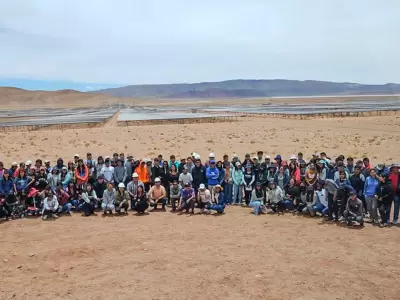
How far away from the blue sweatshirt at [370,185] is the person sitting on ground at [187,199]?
4.79 meters

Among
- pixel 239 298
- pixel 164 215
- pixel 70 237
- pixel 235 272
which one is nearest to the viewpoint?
pixel 239 298

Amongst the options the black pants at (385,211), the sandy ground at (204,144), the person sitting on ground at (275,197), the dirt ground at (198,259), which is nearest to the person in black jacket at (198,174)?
the dirt ground at (198,259)

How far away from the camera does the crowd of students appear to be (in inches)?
429

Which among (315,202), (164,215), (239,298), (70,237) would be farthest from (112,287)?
(315,202)

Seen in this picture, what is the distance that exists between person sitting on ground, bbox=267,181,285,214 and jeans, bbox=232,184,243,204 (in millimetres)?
1194

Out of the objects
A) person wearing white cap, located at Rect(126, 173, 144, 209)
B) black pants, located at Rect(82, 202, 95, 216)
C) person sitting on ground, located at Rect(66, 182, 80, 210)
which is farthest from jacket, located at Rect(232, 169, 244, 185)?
person sitting on ground, located at Rect(66, 182, 80, 210)

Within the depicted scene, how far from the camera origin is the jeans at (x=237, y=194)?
42.6 ft

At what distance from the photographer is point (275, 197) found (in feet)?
39.1

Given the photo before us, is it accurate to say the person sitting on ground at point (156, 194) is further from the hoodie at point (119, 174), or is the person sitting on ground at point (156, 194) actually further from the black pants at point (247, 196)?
the black pants at point (247, 196)

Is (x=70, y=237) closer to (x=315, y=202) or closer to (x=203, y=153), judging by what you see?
(x=315, y=202)

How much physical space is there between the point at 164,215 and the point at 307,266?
5136mm

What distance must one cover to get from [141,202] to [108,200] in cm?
101

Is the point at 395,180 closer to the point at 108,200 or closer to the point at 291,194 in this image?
the point at 291,194

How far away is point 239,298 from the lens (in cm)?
673
